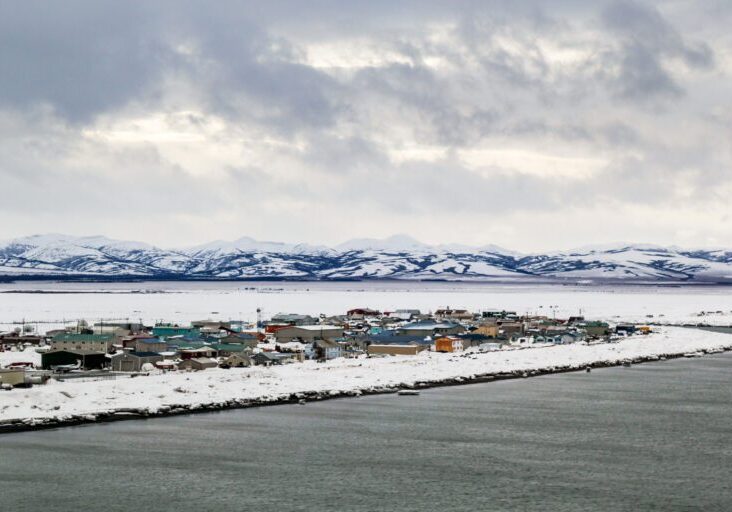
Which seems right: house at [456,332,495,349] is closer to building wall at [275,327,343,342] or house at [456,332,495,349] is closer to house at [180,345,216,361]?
building wall at [275,327,343,342]

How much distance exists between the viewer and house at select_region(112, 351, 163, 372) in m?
37.6

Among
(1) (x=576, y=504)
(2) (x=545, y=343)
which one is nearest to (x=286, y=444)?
(1) (x=576, y=504)

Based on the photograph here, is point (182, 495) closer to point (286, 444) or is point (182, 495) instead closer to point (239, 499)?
point (239, 499)

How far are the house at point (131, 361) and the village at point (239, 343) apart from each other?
42 mm

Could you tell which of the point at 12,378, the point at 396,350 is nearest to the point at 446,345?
the point at 396,350

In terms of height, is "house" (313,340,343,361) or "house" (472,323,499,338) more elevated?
"house" (472,323,499,338)

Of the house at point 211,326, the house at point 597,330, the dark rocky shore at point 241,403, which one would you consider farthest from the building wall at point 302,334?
the house at point 597,330

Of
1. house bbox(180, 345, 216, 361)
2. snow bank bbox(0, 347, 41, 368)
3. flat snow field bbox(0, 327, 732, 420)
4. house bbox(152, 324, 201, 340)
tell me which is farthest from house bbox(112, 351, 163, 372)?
house bbox(152, 324, 201, 340)

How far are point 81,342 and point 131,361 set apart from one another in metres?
7.48

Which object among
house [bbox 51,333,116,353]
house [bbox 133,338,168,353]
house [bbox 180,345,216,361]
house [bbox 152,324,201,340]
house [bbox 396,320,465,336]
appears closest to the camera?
house [bbox 180,345,216,361]

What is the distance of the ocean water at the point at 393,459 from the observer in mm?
16328

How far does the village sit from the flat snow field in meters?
2.47

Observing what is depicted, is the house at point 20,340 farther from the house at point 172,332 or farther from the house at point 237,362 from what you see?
the house at point 237,362

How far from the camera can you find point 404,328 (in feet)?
195
